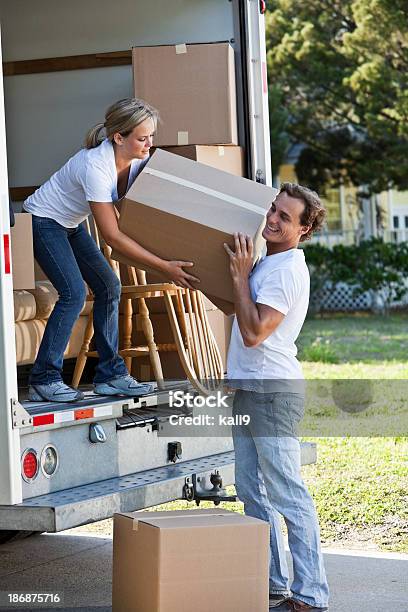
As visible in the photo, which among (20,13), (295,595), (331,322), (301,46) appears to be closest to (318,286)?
(331,322)

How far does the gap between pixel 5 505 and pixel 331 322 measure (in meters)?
13.4

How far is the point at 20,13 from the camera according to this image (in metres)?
6.28

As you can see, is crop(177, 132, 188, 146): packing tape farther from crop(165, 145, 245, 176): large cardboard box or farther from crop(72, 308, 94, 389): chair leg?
crop(72, 308, 94, 389): chair leg

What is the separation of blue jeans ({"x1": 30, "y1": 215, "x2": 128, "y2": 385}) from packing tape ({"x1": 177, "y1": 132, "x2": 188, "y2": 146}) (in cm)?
69

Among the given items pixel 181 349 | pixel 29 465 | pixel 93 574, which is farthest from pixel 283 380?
pixel 93 574

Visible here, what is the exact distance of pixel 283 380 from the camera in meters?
4.24

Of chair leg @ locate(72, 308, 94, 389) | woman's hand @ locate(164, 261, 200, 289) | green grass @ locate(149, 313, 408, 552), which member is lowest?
green grass @ locate(149, 313, 408, 552)

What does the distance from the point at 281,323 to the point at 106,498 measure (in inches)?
36.0

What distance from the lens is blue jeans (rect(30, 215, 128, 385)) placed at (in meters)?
4.83

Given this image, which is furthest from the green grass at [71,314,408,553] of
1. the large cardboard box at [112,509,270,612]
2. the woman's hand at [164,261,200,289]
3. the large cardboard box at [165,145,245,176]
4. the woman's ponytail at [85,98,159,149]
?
the woman's ponytail at [85,98,159,149]

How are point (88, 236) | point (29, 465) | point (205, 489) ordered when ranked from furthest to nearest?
1. point (88, 236)
2. point (205, 489)
3. point (29, 465)

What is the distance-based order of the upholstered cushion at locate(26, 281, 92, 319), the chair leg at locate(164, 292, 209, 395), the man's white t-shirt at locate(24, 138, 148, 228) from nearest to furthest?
the man's white t-shirt at locate(24, 138, 148, 228) < the chair leg at locate(164, 292, 209, 395) < the upholstered cushion at locate(26, 281, 92, 319)

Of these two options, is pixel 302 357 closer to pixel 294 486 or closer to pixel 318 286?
pixel 318 286

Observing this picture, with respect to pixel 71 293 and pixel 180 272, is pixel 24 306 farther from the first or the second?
pixel 180 272
